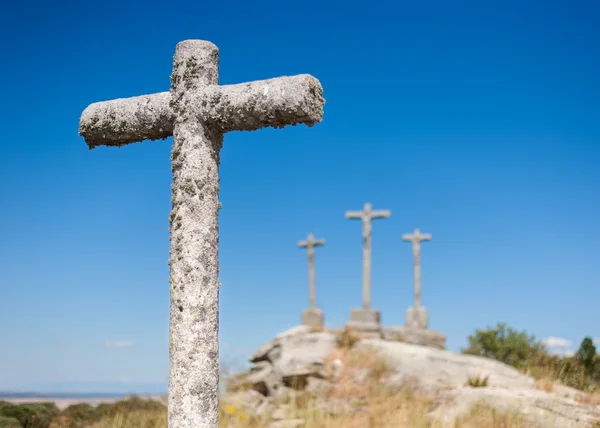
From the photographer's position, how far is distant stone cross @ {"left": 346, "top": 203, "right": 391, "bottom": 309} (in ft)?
66.8

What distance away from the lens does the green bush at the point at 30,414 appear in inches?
338

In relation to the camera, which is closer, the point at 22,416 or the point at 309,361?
the point at 22,416

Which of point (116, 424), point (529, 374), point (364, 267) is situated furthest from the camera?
point (364, 267)

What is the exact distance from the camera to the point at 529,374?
1265 cm

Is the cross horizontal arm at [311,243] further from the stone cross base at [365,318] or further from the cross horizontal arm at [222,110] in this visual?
the cross horizontal arm at [222,110]

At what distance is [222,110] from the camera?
16.7 feet

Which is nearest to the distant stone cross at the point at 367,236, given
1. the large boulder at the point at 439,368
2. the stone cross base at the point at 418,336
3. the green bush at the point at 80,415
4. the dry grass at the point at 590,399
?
the stone cross base at the point at 418,336

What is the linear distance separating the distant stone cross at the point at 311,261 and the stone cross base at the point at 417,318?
331cm

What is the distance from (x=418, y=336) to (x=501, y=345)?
345cm

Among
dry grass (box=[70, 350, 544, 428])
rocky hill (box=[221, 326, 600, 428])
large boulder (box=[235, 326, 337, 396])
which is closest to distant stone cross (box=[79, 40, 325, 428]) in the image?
dry grass (box=[70, 350, 544, 428])

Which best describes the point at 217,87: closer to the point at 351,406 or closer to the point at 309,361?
the point at 351,406

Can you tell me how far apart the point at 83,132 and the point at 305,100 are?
236cm

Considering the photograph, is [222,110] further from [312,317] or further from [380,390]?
[312,317]

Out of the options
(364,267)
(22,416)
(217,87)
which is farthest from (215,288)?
(364,267)
